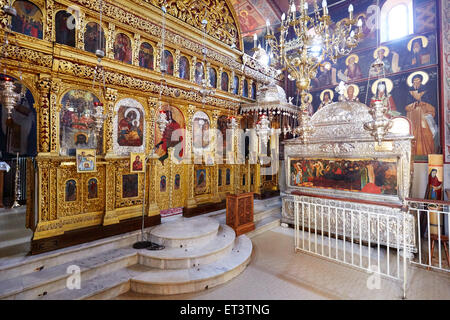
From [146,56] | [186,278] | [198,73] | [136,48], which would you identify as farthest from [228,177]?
[136,48]

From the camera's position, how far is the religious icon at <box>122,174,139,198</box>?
17.2 ft

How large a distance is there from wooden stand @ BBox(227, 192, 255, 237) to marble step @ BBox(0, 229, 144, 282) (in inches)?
88.9

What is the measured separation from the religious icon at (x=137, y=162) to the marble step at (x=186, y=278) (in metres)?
2.49

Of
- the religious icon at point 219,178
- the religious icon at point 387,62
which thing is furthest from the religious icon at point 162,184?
the religious icon at point 387,62

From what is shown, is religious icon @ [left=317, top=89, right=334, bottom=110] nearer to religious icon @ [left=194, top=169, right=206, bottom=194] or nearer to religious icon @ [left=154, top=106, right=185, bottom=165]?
religious icon @ [left=194, top=169, right=206, bottom=194]

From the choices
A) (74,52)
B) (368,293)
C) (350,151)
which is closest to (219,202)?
(350,151)

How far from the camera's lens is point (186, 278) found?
3.36 m

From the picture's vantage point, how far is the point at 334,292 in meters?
3.20

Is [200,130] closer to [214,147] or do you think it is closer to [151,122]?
[214,147]

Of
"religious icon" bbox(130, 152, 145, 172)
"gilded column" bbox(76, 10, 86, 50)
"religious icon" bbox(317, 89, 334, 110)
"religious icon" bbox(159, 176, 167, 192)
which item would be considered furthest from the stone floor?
"religious icon" bbox(317, 89, 334, 110)

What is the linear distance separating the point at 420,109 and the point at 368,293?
6.29 m

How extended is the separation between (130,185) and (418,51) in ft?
31.3

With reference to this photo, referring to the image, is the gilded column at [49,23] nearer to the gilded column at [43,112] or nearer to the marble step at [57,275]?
the gilded column at [43,112]

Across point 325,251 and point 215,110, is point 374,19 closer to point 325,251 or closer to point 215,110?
point 215,110
